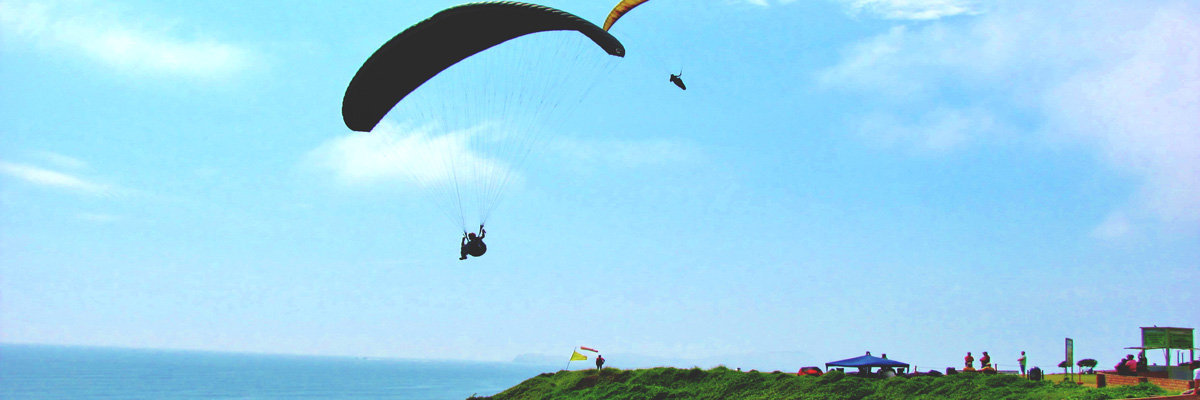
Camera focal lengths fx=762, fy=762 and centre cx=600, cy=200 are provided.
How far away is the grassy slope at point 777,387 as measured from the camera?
19.6 metres

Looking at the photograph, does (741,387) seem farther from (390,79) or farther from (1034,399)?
(390,79)

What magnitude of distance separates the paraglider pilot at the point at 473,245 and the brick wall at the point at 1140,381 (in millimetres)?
16058

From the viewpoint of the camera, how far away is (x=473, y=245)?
19391 millimetres

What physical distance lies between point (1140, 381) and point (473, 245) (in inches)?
723

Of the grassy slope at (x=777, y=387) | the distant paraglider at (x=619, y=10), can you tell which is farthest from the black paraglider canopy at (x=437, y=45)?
the grassy slope at (x=777, y=387)

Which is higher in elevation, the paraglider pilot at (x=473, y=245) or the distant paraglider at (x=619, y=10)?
the distant paraglider at (x=619, y=10)

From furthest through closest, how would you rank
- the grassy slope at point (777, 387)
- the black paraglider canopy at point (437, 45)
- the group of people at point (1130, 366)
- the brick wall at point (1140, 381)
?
the group of people at point (1130, 366) < the grassy slope at point (777, 387) < the brick wall at point (1140, 381) < the black paraglider canopy at point (437, 45)

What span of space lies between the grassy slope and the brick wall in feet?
2.31

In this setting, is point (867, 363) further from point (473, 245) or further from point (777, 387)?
point (473, 245)

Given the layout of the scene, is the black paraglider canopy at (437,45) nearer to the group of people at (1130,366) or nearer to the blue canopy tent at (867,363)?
the blue canopy tent at (867,363)

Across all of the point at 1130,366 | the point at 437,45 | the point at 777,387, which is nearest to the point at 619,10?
the point at 437,45

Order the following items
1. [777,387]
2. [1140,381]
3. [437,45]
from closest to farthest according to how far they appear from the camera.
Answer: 1. [437,45]
2. [1140,381]
3. [777,387]

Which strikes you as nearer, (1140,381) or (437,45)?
(437,45)

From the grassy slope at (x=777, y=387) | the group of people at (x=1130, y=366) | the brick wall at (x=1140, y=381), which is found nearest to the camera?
the brick wall at (x=1140, y=381)
